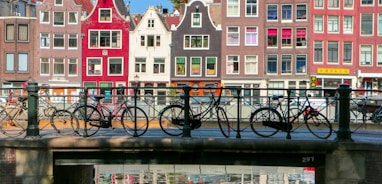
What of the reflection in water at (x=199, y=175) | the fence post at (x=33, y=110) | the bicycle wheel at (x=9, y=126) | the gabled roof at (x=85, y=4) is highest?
the gabled roof at (x=85, y=4)

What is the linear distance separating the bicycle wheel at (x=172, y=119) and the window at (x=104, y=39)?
40.4 meters

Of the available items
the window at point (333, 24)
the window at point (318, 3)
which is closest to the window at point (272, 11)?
the window at point (318, 3)

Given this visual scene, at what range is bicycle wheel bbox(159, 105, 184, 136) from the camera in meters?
12.9

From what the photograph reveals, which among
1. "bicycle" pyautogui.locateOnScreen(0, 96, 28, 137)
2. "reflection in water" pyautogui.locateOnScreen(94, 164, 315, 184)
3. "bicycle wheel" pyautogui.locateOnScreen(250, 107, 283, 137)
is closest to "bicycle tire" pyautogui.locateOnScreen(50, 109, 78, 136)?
"bicycle" pyautogui.locateOnScreen(0, 96, 28, 137)

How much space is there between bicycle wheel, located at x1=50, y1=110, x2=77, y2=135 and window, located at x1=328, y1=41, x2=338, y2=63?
41.3 m

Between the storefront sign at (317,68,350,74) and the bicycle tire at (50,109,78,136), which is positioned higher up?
the storefront sign at (317,68,350,74)

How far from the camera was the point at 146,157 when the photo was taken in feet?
38.0

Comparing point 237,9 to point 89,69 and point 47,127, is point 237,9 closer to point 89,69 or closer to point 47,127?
point 89,69

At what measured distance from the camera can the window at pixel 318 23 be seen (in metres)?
52.2

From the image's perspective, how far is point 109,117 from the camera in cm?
1365

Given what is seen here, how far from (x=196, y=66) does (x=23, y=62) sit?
15911 millimetres

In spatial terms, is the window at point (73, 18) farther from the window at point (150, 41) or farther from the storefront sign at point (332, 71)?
the storefront sign at point (332, 71)

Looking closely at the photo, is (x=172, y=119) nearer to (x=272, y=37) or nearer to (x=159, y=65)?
(x=159, y=65)

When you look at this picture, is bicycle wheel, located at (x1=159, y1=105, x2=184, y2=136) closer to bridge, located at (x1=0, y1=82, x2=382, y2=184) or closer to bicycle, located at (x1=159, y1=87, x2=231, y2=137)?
bicycle, located at (x1=159, y1=87, x2=231, y2=137)
